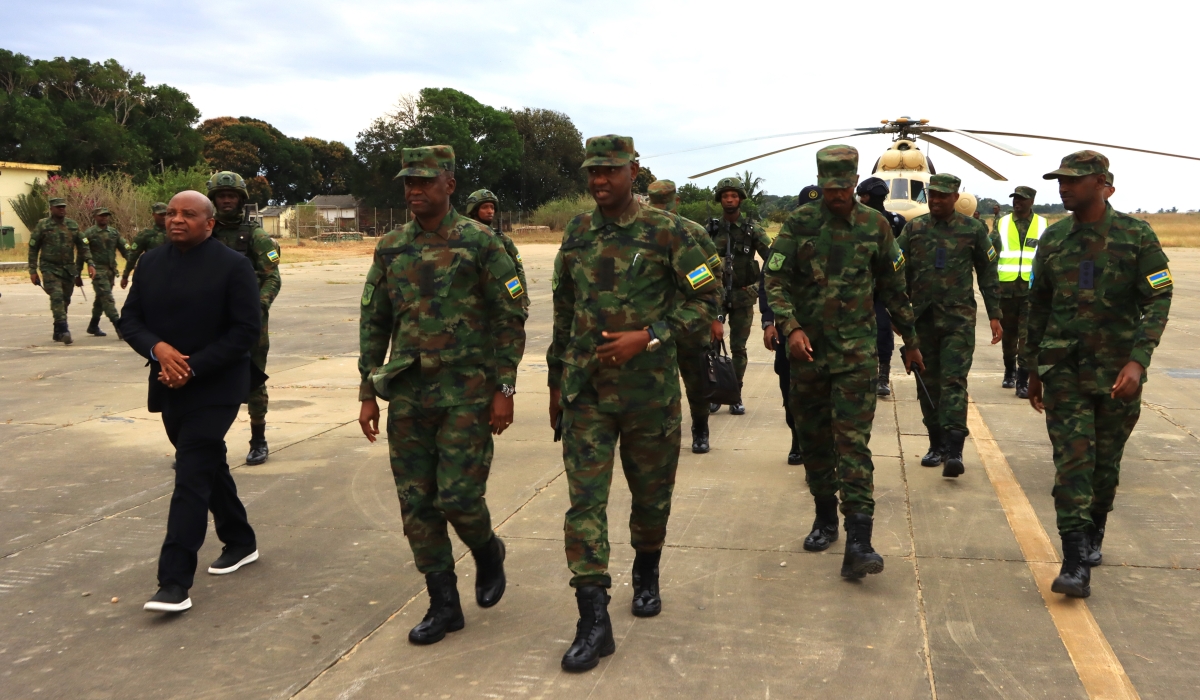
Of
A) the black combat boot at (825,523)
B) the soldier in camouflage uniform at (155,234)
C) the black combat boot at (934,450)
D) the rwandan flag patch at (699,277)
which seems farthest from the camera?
the soldier in camouflage uniform at (155,234)

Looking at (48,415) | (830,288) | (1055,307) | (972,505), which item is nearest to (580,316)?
(830,288)

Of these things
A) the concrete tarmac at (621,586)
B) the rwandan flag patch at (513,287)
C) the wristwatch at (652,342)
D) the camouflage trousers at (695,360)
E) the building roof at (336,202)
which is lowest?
the concrete tarmac at (621,586)

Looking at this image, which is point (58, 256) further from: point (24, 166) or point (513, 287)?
point (24, 166)

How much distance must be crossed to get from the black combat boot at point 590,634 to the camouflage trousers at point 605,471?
0.16 feet

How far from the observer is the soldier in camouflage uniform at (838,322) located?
490 centimetres

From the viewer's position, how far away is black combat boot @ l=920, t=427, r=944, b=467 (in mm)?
7043

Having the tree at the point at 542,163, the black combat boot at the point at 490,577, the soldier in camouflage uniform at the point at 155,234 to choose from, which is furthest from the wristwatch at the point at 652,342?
the tree at the point at 542,163

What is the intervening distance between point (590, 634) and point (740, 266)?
5.11m

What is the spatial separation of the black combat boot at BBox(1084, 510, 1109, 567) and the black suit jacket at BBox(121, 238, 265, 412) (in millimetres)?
4133

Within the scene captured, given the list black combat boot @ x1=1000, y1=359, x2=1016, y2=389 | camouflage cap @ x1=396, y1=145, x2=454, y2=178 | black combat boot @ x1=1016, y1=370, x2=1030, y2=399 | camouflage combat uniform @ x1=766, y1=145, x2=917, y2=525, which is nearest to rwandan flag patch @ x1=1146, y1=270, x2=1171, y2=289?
camouflage combat uniform @ x1=766, y1=145, x2=917, y2=525

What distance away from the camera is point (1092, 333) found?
189 inches

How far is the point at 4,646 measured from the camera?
4203mm

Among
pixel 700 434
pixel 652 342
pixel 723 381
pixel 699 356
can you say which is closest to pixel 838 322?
pixel 699 356

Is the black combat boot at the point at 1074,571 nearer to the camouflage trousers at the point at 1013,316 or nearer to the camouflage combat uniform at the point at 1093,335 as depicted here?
the camouflage combat uniform at the point at 1093,335
